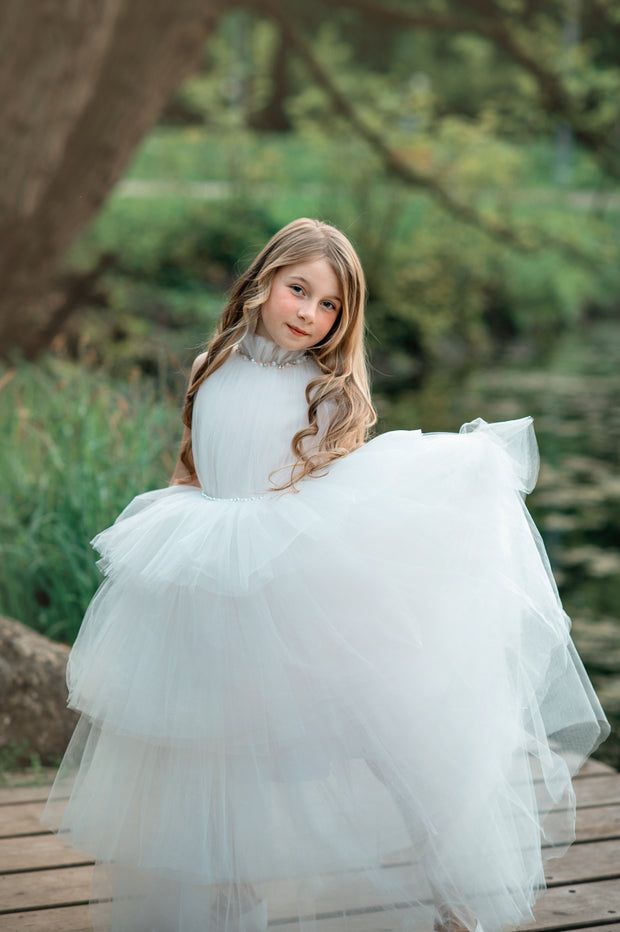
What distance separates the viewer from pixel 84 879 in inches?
88.7

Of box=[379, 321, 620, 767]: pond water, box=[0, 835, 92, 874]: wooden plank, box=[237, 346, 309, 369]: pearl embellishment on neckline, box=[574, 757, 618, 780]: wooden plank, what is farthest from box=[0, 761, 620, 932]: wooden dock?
box=[379, 321, 620, 767]: pond water

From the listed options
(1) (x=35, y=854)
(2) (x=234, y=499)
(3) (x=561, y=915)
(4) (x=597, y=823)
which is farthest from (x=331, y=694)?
(4) (x=597, y=823)

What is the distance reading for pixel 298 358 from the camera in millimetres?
2027

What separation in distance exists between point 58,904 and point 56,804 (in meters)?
0.18

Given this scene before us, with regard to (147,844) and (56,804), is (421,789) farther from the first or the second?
(56,804)

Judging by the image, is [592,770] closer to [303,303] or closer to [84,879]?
[84,879]

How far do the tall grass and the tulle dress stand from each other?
52.1 inches

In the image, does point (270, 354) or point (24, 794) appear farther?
point (24, 794)

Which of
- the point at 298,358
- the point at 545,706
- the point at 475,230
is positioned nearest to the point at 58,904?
the point at 545,706

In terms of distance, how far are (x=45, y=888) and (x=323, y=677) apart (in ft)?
2.85

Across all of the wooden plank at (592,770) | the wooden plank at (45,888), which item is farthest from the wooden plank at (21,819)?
the wooden plank at (592,770)

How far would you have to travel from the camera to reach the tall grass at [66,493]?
3.27 m

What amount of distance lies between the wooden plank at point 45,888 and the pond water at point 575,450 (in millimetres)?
1967

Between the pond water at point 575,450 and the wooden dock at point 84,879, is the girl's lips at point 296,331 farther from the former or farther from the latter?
the pond water at point 575,450
